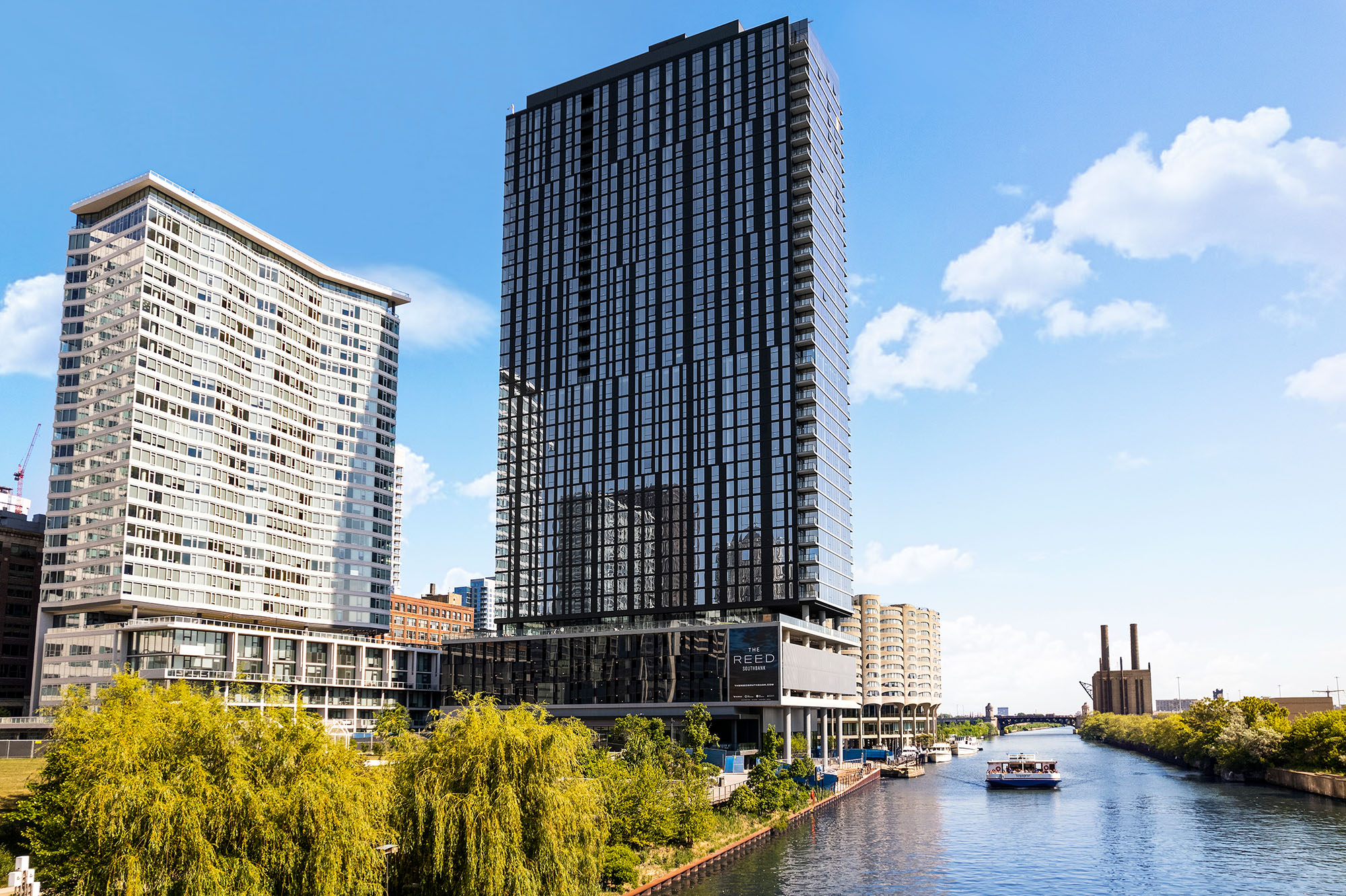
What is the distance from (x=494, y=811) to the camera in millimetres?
52125

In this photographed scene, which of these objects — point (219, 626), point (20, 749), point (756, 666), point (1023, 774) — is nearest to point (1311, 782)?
point (1023, 774)

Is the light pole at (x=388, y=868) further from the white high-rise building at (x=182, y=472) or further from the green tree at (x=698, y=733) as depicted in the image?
the white high-rise building at (x=182, y=472)

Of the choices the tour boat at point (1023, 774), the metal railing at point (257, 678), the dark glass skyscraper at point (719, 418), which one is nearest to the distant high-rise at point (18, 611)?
the metal railing at point (257, 678)

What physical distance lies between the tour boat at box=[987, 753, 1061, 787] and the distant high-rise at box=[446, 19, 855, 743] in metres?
31.4

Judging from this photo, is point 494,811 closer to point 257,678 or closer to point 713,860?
point 713,860

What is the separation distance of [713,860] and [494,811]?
133 feet

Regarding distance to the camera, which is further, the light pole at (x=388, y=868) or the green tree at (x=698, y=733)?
the green tree at (x=698, y=733)

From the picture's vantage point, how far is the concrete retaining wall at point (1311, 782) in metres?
134

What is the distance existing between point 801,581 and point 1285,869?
95.9 meters

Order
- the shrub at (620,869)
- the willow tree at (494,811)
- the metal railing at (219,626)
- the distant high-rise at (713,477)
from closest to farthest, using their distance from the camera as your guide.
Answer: the willow tree at (494,811) < the shrub at (620,869) < the metal railing at (219,626) < the distant high-rise at (713,477)

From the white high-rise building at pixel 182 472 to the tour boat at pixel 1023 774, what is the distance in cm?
11224

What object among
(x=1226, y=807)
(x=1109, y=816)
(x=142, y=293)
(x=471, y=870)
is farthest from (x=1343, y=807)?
(x=142, y=293)

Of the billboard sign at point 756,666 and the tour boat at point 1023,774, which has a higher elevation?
the billboard sign at point 756,666

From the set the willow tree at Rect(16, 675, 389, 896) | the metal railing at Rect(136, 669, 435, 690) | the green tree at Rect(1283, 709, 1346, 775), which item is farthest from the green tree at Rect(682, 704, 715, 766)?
the green tree at Rect(1283, 709, 1346, 775)
